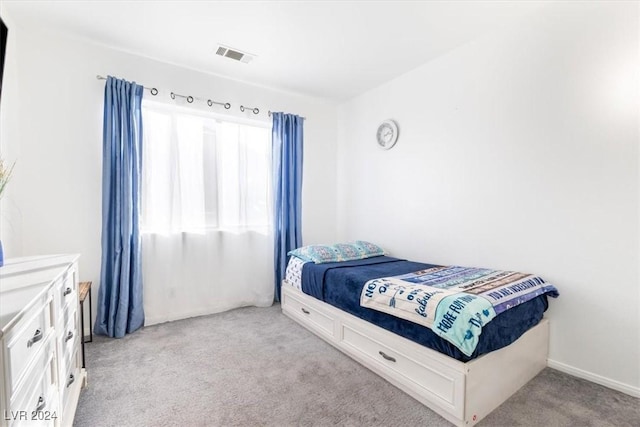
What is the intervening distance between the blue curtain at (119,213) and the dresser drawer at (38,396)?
1529mm

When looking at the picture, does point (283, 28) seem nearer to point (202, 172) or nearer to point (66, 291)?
point (202, 172)

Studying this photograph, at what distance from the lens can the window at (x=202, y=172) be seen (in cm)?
295

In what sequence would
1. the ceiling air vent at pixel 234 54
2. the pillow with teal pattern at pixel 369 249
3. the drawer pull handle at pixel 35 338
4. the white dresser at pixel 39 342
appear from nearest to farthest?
the white dresser at pixel 39 342
the drawer pull handle at pixel 35 338
the ceiling air vent at pixel 234 54
the pillow with teal pattern at pixel 369 249

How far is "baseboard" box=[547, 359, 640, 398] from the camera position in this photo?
6.15ft

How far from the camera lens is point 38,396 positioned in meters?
1.07

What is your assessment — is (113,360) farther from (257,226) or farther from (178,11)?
(178,11)

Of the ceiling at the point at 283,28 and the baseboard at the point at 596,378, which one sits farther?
the ceiling at the point at 283,28

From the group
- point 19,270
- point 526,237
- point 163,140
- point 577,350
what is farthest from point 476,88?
point 19,270

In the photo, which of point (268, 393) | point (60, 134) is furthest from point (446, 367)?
point (60, 134)

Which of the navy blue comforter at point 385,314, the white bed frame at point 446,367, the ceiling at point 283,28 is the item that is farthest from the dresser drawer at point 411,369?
the ceiling at point 283,28

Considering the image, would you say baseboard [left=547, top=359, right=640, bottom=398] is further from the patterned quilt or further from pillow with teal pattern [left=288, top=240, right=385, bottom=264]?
pillow with teal pattern [left=288, top=240, right=385, bottom=264]

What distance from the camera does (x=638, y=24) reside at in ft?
6.06

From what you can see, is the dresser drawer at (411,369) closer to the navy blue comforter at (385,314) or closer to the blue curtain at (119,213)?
the navy blue comforter at (385,314)

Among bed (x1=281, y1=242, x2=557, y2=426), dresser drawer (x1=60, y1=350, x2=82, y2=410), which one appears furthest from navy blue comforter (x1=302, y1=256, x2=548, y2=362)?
dresser drawer (x1=60, y1=350, x2=82, y2=410)
